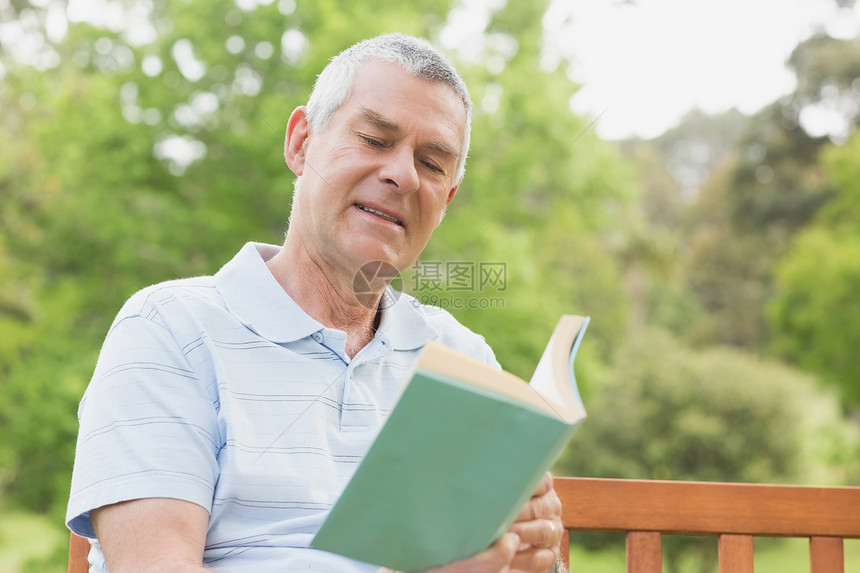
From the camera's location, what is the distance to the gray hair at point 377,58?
118 centimetres

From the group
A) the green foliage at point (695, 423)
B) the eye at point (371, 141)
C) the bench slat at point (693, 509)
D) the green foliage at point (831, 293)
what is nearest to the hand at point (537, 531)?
the bench slat at point (693, 509)

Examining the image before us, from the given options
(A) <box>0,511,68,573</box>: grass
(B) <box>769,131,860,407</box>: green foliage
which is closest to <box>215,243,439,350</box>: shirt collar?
(A) <box>0,511,68,573</box>: grass

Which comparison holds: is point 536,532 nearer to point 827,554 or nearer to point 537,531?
point 537,531

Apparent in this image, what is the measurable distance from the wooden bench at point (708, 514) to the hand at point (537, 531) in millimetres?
319

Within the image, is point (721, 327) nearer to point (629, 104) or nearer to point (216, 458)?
point (629, 104)

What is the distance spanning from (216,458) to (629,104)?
7.60m

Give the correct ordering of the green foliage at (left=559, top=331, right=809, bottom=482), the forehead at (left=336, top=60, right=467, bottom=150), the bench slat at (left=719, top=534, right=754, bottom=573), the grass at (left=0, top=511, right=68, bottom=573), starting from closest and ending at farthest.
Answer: the forehead at (left=336, top=60, right=467, bottom=150), the bench slat at (left=719, top=534, right=754, bottom=573), the green foliage at (left=559, top=331, right=809, bottom=482), the grass at (left=0, top=511, right=68, bottom=573)

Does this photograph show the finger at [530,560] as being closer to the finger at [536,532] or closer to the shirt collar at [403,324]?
the finger at [536,532]

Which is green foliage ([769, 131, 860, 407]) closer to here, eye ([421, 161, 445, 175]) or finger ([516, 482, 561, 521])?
eye ([421, 161, 445, 175])

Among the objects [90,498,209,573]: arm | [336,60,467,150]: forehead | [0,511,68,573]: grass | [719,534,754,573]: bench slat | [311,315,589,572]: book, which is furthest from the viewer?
[0,511,68,573]: grass

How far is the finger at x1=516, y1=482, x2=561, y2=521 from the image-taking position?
90cm

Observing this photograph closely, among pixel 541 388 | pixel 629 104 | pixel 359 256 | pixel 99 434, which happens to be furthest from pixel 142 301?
pixel 629 104

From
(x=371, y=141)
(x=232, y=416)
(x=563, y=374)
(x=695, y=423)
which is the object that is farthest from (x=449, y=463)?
(x=695, y=423)

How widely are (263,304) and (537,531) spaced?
1.56ft
